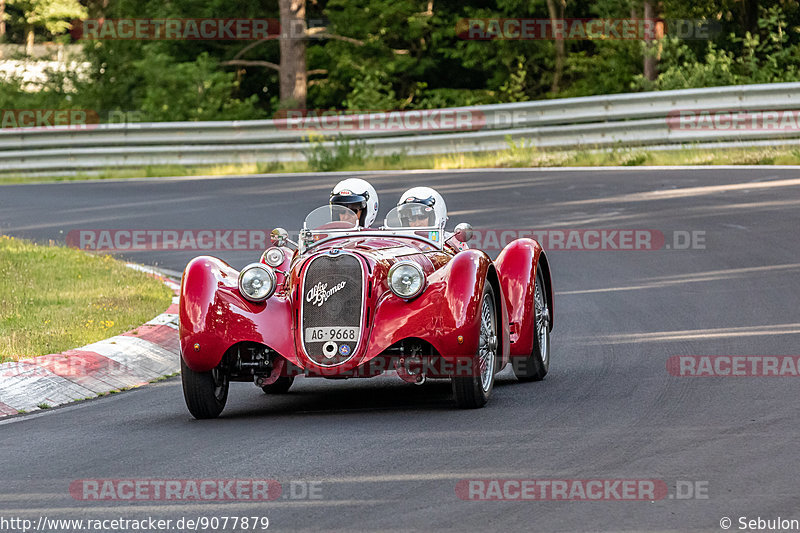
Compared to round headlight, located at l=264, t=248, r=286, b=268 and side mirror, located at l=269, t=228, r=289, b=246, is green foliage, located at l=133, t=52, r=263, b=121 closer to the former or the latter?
side mirror, located at l=269, t=228, r=289, b=246

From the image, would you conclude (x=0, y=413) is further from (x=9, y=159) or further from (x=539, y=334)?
(x=9, y=159)

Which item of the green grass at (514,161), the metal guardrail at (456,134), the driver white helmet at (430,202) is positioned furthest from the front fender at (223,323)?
the metal guardrail at (456,134)

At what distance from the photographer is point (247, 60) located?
36594mm

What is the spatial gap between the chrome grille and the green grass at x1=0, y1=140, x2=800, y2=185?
13075 mm

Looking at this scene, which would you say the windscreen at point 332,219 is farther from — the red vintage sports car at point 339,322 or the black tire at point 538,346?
the black tire at point 538,346

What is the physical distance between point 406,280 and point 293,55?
24792 millimetres

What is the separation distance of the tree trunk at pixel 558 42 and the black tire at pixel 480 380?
24.3 meters

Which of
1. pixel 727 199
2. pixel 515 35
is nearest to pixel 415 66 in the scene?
pixel 515 35

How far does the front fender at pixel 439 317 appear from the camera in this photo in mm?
7836

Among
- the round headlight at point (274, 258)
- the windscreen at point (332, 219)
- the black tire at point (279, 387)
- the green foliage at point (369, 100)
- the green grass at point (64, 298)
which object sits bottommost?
the black tire at point (279, 387)

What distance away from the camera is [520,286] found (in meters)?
9.29

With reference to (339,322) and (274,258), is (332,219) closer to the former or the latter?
(274,258)


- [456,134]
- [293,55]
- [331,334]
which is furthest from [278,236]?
[293,55]

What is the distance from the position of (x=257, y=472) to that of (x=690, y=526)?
2.22 metres
